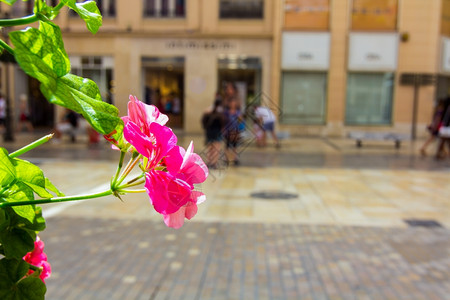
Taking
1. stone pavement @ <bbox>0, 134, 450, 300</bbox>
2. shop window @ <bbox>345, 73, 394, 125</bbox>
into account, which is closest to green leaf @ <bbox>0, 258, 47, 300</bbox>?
stone pavement @ <bbox>0, 134, 450, 300</bbox>

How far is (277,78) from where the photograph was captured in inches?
878

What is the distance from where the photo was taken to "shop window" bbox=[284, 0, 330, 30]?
22.1m

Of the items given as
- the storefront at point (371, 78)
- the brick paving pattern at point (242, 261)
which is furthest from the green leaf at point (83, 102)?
the storefront at point (371, 78)

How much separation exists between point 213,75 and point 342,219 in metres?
16.7

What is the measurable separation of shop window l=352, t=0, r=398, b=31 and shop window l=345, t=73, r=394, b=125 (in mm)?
2166

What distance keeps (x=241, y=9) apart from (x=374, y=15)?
6.07 m

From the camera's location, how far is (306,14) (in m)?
22.1

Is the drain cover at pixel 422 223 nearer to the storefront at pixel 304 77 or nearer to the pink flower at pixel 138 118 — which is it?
the pink flower at pixel 138 118

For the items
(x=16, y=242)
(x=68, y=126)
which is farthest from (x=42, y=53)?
(x=68, y=126)

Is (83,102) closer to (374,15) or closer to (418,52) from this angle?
(374,15)

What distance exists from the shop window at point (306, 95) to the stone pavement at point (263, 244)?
1281 centimetres

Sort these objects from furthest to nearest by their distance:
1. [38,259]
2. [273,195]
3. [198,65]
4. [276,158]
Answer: [198,65] < [276,158] < [273,195] < [38,259]

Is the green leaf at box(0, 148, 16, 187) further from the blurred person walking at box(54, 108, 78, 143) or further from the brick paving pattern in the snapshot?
the blurred person walking at box(54, 108, 78, 143)

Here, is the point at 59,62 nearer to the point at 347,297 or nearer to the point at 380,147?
the point at 347,297
